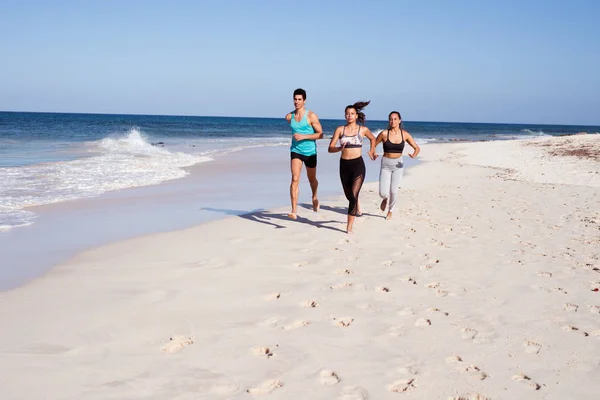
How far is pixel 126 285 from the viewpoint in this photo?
186 inches

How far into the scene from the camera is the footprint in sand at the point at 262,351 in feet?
11.2

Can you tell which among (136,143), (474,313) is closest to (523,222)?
(474,313)

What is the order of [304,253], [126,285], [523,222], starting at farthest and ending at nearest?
[523,222] → [304,253] → [126,285]

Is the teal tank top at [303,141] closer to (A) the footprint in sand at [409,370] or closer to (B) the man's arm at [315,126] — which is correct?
(B) the man's arm at [315,126]

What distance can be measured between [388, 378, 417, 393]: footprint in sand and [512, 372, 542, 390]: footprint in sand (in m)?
0.63

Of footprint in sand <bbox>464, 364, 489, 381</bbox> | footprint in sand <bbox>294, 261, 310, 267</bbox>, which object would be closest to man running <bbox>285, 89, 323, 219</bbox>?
footprint in sand <bbox>294, 261, 310, 267</bbox>

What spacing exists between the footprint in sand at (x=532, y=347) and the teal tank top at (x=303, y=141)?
4.41 metres

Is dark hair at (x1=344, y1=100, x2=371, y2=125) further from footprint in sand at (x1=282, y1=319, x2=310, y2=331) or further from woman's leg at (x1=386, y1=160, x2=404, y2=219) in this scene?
footprint in sand at (x1=282, y1=319, x2=310, y2=331)

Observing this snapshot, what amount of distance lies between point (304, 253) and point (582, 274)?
2.88 metres

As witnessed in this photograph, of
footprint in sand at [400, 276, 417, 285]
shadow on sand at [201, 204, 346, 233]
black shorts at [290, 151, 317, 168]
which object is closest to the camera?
footprint in sand at [400, 276, 417, 285]

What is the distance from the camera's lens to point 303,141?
762 cm

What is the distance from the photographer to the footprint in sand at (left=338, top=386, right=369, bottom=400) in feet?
9.69

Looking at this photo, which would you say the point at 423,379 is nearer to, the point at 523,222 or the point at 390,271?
the point at 390,271

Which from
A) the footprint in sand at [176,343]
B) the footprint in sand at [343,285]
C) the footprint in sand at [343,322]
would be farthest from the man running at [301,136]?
the footprint in sand at [176,343]
